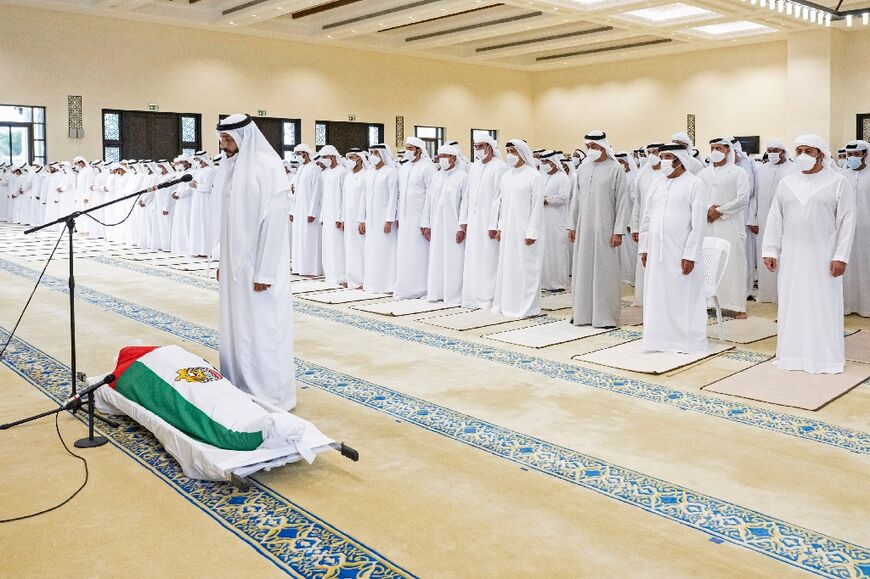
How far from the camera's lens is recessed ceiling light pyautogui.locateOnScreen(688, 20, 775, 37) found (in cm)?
1758

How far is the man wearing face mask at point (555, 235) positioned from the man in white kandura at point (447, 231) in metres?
1.52

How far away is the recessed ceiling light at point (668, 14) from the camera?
16.2 metres

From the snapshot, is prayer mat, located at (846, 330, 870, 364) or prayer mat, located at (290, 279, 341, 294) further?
prayer mat, located at (290, 279, 341, 294)

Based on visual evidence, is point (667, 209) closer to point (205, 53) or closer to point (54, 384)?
point (54, 384)

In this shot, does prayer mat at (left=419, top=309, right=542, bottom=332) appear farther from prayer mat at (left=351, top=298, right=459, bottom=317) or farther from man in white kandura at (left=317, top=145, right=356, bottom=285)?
man in white kandura at (left=317, top=145, right=356, bottom=285)

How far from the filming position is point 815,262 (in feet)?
17.3

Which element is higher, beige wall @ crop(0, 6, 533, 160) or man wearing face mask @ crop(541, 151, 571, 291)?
beige wall @ crop(0, 6, 533, 160)

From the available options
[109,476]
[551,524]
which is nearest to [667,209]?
[551,524]

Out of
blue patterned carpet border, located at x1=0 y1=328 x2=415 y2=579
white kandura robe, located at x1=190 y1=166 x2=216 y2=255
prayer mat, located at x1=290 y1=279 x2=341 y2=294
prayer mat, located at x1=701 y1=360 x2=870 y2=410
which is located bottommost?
blue patterned carpet border, located at x1=0 y1=328 x2=415 y2=579

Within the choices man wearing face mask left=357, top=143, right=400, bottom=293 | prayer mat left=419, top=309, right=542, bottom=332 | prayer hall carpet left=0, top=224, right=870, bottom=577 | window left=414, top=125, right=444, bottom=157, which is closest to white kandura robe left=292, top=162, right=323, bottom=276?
man wearing face mask left=357, top=143, right=400, bottom=293

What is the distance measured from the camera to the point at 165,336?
6.30 meters

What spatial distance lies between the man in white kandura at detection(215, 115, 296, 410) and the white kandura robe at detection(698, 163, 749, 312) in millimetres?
4423

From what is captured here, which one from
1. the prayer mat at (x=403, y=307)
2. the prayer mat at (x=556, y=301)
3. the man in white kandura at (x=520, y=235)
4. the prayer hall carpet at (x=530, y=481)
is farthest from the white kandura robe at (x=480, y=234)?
the prayer hall carpet at (x=530, y=481)

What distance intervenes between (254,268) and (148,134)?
1586 centimetres
